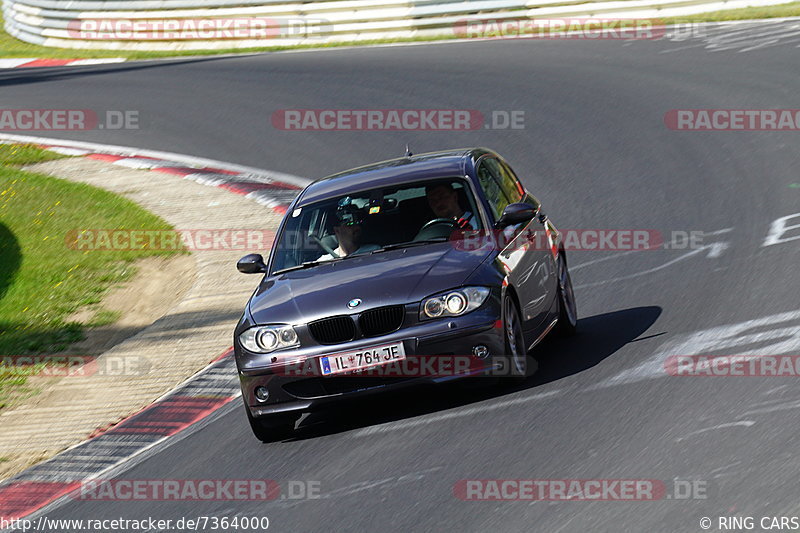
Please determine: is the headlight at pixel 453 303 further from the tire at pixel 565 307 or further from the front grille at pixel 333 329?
the tire at pixel 565 307

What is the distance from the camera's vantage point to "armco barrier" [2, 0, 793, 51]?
25125mm

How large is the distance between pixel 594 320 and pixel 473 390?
192 cm

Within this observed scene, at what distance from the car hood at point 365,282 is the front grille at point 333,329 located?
0.04 m

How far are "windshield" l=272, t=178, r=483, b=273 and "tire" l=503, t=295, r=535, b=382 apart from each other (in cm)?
80

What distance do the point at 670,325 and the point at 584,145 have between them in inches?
311

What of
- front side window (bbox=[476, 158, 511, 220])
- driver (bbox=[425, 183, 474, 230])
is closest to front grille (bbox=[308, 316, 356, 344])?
driver (bbox=[425, 183, 474, 230])

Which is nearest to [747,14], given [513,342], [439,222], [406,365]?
[439,222]

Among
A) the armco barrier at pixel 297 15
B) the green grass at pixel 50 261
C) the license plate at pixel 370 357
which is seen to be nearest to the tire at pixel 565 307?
the license plate at pixel 370 357

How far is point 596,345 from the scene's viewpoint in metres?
9.25

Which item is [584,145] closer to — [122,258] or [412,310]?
[122,258]

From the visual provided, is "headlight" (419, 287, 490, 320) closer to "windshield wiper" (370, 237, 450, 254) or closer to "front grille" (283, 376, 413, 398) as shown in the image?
"front grille" (283, 376, 413, 398)

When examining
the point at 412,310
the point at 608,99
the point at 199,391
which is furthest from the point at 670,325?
the point at 608,99

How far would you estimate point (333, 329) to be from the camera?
7.95 meters

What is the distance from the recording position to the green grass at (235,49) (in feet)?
78.9
